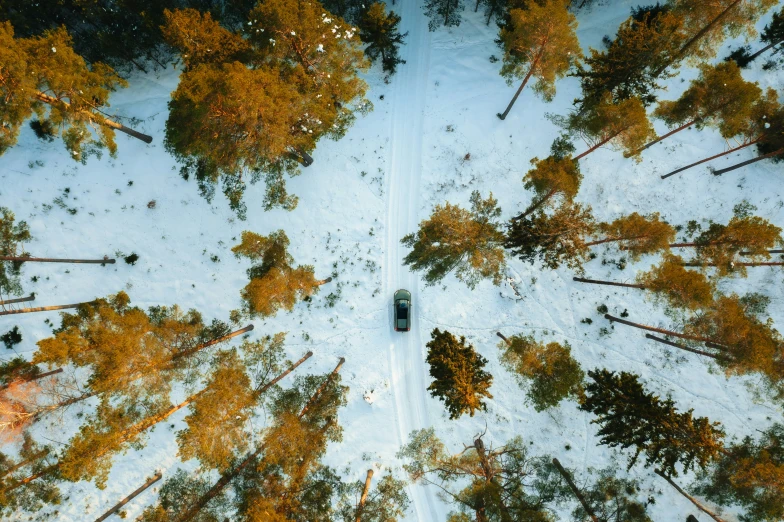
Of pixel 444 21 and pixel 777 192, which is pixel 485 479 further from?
pixel 444 21

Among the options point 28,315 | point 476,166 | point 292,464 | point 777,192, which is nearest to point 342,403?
point 292,464

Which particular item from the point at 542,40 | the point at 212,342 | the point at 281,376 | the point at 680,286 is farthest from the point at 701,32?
the point at 212,342

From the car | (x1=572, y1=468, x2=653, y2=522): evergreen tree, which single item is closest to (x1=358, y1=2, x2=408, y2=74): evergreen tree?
the car

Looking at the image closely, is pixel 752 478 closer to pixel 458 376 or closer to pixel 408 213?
pixel 458 376

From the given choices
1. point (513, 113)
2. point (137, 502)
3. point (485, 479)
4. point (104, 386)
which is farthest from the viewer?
point (513, 113)

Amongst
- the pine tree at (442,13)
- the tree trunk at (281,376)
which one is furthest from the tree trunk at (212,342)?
the pine tree at (442,13)

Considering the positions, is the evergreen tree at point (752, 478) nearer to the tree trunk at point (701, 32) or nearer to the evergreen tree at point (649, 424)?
the evergreen tree at point (649, 424)
